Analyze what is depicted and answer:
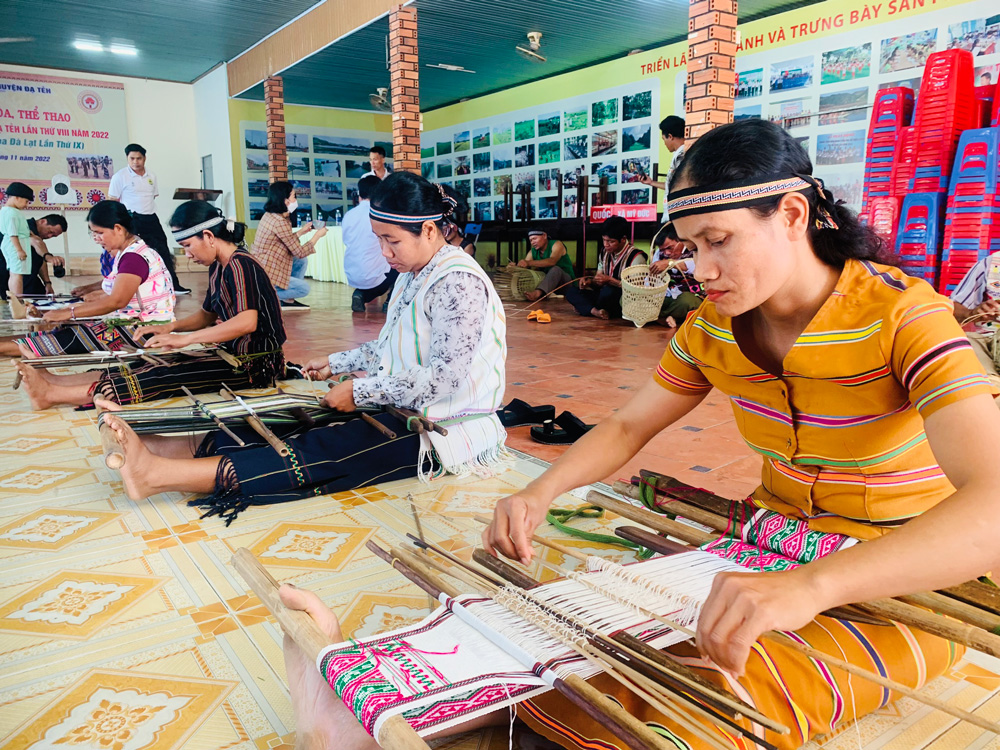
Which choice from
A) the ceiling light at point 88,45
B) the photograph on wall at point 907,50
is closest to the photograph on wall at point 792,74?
the photograph on wall at point 907,50

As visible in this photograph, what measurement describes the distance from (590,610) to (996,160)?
6.07 metres

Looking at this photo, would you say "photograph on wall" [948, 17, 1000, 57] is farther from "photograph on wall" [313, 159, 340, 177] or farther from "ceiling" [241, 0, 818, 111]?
"photograph on wall" [313, 159, 340, 177]

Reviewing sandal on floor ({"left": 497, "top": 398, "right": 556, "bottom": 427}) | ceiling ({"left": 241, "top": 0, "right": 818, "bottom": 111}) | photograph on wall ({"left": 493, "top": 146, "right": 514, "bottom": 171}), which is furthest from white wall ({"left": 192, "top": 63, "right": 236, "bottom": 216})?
sandal on floor ({"left": 497, "top": 398, "right": 556, "bottom": 427})

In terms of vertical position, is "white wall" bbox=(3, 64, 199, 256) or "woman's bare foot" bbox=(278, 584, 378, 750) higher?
"white wall" bbox=(3, 64, 199, 256)

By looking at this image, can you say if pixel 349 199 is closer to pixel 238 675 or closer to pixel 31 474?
pixel 31 474

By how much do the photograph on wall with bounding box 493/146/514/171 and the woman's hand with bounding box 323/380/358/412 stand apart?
→ 35.7 feet

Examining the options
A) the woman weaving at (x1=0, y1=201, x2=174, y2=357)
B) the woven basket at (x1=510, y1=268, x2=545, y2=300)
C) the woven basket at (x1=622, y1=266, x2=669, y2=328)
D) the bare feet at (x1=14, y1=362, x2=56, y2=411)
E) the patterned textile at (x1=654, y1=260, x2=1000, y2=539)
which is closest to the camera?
the patterned textile at (x1=654, y1=260, x2=1000, y2=539)

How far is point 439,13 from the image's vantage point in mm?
8914

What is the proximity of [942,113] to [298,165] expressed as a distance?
12.1 meters

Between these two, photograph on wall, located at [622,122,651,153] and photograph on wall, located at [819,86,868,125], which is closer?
photograph on wall, located at [819,86,868,125]

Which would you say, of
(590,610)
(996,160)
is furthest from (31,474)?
(996,160)

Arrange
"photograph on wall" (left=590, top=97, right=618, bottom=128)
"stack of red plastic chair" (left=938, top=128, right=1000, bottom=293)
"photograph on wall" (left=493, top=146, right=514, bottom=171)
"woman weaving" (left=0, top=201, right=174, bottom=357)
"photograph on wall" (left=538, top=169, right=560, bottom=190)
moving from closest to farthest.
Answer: "woman weaving" (left=0, top=201, right=174, bottom=357), "stack of red plastic chair" (left=938, top=128, right=1000, bottom=293), "photograph on wall" (left=590, top=97, right=618, bottom=128), "photograph on wall" (left=538, top=169, right=560, bottom=190), "photograph on wall" (left=493, top=146, right=514, bottom=171)

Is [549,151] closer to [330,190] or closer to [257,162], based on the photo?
[330,190]

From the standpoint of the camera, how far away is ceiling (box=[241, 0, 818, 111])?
28.5 ft
